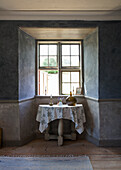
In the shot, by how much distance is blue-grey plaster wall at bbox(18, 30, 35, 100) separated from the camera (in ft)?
13.3

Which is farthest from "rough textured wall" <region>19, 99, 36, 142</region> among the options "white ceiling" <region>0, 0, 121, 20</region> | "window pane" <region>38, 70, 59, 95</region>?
"white ceiling" <region>0, 0, 121, 20</region>

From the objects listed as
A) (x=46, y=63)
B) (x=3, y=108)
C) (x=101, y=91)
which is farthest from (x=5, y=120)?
(x=101, y=91)

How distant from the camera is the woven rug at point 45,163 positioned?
9.77 feet

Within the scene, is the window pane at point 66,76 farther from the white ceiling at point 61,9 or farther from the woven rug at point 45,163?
the woven rug at point 45,163

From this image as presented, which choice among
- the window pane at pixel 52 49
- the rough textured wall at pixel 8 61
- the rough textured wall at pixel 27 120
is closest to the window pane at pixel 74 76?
the window pane at pixel 52 49

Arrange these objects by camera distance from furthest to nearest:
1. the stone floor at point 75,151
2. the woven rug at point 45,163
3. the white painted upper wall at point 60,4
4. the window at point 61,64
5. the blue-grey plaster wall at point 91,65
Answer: the window at point 61,64 → the blue-grey plaster wall at point 91,65 → the white painted upper wall at point 60,4 → the stone floor at point 75,151 → the woven rug at point 45,163

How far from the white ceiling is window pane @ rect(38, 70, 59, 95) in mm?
1650

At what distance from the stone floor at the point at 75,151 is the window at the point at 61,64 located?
1.56m

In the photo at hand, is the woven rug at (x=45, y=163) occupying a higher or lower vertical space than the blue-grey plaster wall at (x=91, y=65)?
lower

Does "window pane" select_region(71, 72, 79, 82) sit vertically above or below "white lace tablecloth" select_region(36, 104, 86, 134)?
above

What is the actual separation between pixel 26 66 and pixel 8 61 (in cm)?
52

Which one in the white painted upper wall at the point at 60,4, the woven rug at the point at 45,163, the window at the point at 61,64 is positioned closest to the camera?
the woven rug at the point at 45,163

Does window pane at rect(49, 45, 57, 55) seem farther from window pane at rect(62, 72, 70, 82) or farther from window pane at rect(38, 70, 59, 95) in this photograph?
window pane at rect(62, 72, 70, 82)

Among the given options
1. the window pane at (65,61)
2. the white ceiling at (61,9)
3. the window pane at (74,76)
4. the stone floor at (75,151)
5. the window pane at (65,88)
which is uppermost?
the white ceiling at (61,9)
